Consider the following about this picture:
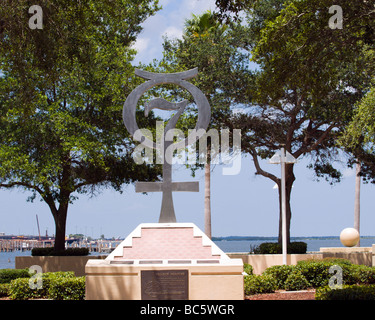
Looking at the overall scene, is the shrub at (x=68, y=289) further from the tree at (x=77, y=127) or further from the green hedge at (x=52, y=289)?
the tree at (x=77, y=127)

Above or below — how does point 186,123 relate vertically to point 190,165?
above

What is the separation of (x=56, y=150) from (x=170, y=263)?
12.5m

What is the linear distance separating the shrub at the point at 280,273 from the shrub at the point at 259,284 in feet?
2.52

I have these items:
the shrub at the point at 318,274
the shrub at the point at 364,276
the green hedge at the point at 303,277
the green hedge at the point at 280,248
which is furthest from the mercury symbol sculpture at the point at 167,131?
the green hedge at the point at 280,248

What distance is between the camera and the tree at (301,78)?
1377cm

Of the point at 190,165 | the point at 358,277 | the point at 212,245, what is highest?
the point at 190,165

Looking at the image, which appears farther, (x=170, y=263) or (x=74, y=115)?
(x=74, y=115)

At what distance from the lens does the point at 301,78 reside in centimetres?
1473

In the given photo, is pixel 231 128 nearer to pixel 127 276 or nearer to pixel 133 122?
pixel 133 122

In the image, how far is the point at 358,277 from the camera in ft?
63.4

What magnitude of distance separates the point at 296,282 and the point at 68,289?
760cm
